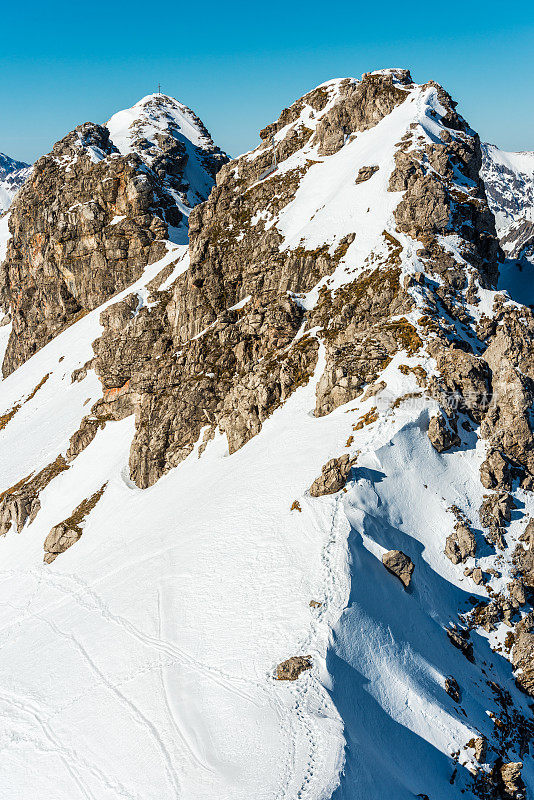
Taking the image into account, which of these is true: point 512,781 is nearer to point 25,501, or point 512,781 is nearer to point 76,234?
point 25,501

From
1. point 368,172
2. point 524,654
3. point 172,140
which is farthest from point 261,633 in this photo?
point 172,140

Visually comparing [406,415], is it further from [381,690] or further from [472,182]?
[472,182]

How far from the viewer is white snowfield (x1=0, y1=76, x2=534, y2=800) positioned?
24.7 meters

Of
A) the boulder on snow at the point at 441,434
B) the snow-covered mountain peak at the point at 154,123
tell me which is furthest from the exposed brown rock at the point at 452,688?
the snow-covered mountain peak at the point at 154,123

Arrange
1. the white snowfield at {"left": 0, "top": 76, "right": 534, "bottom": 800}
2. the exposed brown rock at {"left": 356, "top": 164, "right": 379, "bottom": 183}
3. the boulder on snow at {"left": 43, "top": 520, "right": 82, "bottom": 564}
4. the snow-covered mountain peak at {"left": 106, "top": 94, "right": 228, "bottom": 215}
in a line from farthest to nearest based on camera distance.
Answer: the snow-covered mountain peak at {"left": 106, "top": 94, "right": 228, "bottom": 215}
the exposed brown rock at {"left": 356, "top": 164, "right": 379, "bottom": 183}
the boulder on snow at {"left": 43, "top": 520, "right": 82, "bottom": 564}
the white snowfield at {"left": 0, "top": 76, "right": 534, "bottom": 800}

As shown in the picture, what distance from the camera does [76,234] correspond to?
10662cm

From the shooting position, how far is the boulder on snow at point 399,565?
33.6 meters

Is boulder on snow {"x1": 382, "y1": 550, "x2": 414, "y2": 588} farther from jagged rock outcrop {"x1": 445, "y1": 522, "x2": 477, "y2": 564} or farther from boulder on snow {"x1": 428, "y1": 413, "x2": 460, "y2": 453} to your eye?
boulder on snow {"x1": 428, "y1": 413, "x2": 460, "y2": 453}

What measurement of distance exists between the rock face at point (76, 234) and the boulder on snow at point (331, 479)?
75850mm

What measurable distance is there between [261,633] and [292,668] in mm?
3637

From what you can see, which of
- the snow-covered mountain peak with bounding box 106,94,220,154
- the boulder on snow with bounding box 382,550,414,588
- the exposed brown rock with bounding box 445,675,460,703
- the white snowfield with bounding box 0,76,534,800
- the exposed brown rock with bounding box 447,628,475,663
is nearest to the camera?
the white snowfield with bounding box 0,76,534,800

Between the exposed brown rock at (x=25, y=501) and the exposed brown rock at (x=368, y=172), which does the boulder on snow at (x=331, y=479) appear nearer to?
the exposed brown rock at (x=25, y=501)

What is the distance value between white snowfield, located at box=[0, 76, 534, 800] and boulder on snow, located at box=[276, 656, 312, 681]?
35cm

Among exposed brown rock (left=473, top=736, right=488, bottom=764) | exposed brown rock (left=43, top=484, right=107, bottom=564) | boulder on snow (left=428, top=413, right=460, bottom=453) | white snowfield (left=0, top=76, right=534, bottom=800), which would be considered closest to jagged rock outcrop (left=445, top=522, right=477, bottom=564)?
white snowfield (left=0, top=76, right=534, bottom=800)
